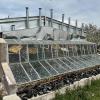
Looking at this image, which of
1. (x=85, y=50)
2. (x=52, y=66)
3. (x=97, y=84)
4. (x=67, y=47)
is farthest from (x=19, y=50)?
(x=85, y=50)

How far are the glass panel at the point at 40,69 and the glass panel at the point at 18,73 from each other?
1098 mm

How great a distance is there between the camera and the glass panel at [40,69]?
44.1 ft

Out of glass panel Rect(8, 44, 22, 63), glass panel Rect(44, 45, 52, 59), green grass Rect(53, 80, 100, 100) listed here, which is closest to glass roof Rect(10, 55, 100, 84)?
glass panel Rect(8, 44, 22, 63)

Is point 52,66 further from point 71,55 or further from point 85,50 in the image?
point 85,50

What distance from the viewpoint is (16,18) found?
28.6 m

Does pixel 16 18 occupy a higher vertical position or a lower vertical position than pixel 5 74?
higher

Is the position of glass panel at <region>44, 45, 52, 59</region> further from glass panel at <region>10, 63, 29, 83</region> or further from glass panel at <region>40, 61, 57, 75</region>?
glass panel at <region>10, 63, 29, 83</region>

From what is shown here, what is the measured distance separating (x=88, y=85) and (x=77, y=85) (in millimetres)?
856

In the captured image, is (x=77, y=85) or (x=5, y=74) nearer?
(x=5, y=74)

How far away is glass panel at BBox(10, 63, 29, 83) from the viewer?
1179 cm

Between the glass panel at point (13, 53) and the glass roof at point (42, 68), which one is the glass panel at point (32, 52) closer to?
the glass roof at point (42, 68)

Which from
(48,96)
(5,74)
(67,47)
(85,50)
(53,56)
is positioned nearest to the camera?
(48,96)

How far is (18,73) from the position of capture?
12211 millimetres

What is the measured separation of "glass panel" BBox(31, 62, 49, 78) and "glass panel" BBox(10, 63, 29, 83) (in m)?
1.10
